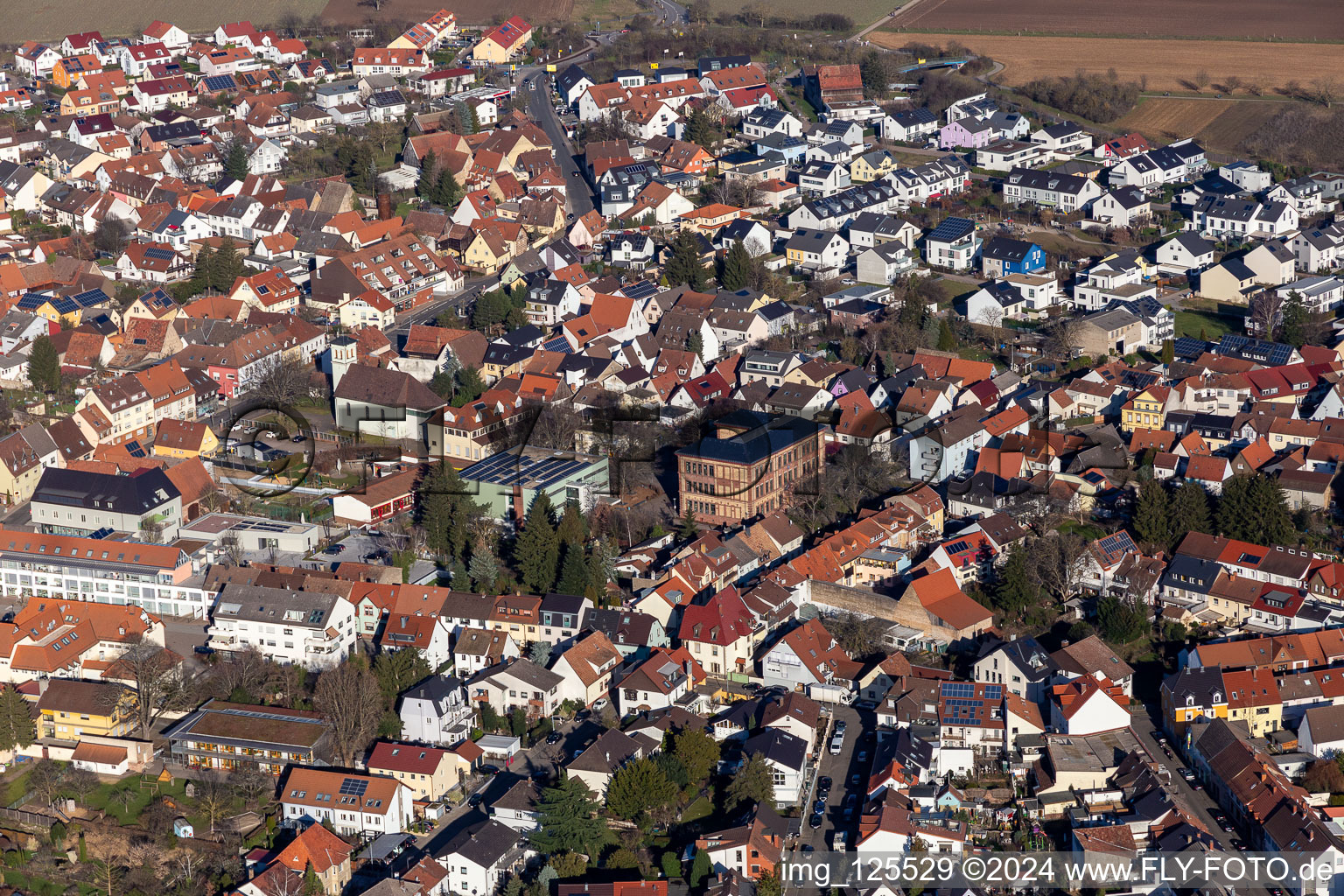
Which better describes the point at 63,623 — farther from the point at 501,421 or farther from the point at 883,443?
the point at 883,443

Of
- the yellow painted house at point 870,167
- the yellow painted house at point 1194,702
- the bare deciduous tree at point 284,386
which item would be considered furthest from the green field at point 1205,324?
the bare deciduous tree at point 284,386

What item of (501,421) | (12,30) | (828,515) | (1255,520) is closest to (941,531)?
(828,515)

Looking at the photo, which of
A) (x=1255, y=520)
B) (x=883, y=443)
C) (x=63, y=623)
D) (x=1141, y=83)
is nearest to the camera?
A: (x=63, y=623)

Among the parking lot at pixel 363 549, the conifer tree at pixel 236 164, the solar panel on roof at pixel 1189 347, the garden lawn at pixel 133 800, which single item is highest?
the conifer tree at pixel 236 164

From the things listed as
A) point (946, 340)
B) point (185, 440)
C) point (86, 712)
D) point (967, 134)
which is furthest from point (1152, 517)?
point (967, 134)

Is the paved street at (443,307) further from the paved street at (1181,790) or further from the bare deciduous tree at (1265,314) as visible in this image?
the paved street at (1181,790)
